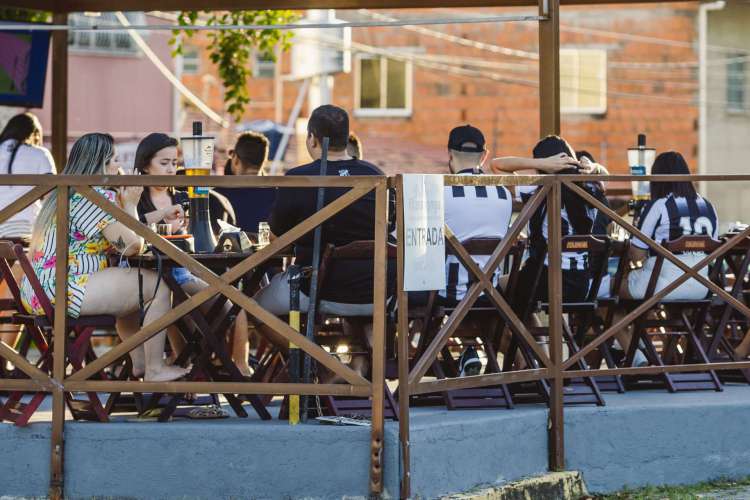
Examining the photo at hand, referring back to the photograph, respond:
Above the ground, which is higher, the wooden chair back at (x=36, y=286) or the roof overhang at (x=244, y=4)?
the roof overhang at (x=244, y=4)

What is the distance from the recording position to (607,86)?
28922 mm

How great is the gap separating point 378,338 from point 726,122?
2473 cm

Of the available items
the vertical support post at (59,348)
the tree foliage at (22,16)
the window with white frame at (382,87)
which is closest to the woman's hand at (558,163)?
the vertical support post at (59,348)

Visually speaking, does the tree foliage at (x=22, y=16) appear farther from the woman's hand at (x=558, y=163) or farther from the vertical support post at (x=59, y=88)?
the woman's hand at (x=558, y=163)

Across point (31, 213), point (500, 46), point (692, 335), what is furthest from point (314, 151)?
point (500, 46)

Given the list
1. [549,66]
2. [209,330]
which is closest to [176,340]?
[209,330]

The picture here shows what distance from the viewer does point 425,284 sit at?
6023 mm

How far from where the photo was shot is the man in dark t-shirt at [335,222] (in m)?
6.46

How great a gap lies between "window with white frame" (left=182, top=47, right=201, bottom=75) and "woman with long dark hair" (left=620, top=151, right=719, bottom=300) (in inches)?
899

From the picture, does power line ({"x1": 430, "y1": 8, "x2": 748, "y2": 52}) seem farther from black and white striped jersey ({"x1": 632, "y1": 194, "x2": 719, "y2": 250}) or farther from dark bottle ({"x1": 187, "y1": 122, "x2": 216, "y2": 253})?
dark bottle ({"x1": 187, "y1": 122, "x2": 216, "y2": 253})

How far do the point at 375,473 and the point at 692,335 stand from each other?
248cm

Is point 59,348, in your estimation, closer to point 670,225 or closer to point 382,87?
point 670,225

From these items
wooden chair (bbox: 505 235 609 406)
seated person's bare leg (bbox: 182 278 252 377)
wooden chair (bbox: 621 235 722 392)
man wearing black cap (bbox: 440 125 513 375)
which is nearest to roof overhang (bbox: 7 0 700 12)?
wooden chair (bbox: 621 235 722 392)

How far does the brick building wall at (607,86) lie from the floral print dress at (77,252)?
2194cm
